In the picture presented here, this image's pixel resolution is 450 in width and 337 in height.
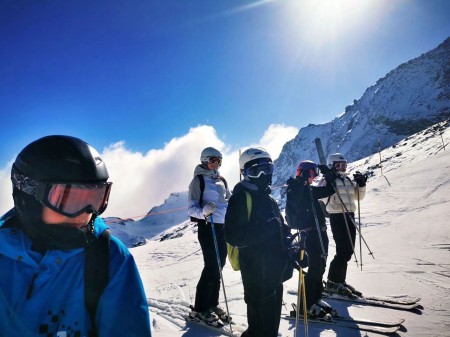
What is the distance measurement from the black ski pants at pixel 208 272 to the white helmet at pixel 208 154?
105cm

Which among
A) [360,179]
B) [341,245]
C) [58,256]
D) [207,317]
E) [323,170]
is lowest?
[207,317]

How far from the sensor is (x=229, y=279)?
7340 millimetres

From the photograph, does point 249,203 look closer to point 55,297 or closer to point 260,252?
point 260,252

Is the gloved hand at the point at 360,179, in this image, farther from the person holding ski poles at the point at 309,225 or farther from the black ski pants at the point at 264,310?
the black ski pants at the point at 264,310

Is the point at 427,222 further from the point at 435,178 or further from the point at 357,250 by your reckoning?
the point at 435,178

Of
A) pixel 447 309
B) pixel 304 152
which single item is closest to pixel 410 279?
A: pixel 447 309

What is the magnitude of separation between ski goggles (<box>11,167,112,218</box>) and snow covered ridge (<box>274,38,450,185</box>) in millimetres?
120159

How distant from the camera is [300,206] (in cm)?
468

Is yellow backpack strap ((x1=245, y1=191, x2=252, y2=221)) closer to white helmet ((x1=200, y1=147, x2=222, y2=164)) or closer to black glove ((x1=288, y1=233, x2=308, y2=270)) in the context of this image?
black glove ((x1=288, y1=233, x2=308, y2=270))

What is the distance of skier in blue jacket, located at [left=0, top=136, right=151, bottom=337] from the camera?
1.42 meters

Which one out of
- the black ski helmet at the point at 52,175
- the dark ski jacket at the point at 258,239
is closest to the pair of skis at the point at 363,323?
the dark ski jacket at the point at 258,239

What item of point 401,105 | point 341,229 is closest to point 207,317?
point 341,229

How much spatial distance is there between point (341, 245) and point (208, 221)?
2.77 meters

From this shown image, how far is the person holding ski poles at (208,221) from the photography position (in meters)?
4.56
